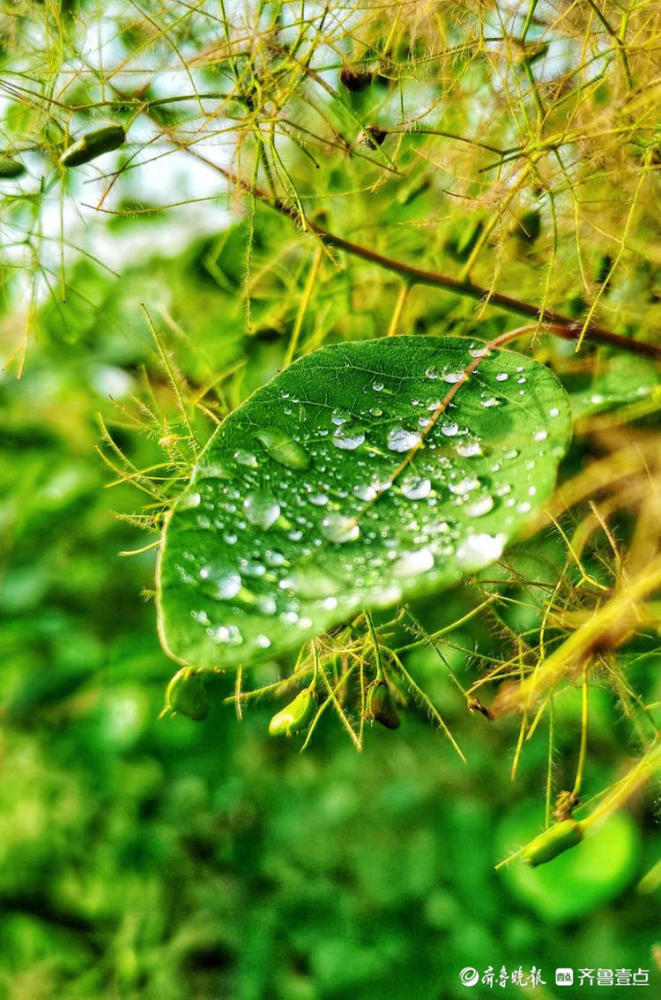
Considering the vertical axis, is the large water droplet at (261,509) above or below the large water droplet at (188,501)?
below

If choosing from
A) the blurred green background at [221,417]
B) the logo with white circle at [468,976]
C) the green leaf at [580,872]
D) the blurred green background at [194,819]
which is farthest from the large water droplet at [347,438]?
the logo with white circle at [468,976]

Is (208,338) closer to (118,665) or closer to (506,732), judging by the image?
(118,665)

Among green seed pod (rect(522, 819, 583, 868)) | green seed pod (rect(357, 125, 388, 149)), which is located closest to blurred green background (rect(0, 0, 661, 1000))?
green seed pod (rect(357, 125, 388, 149))

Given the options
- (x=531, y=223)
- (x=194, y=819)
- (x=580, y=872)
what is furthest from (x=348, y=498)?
(x=194, y=819)

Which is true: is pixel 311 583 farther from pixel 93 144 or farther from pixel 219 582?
pixel 93 144

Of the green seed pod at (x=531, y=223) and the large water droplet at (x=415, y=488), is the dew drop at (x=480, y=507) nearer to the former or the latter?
the large water droplet at (x=415, y=488)

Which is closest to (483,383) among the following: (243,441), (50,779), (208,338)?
(243,441)
